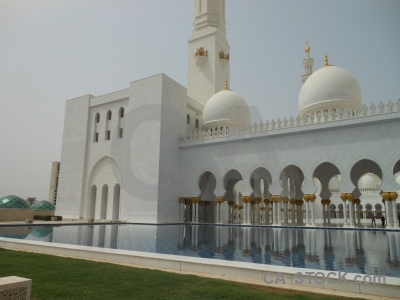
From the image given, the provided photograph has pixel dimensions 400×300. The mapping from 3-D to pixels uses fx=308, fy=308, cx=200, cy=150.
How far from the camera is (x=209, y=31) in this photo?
2320 cm

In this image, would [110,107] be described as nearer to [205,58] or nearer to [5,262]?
[205,58]

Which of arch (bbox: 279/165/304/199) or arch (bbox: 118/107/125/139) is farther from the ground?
arch (bbox: 118/107/125/139)

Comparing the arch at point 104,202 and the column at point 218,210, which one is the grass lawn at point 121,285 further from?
the arch at point 104,202

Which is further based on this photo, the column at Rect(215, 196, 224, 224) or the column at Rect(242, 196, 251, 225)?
the column at Rect(215, 196, 224, 224)

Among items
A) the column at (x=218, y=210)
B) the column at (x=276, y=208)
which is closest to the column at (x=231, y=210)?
the column at (x=218, y=210)

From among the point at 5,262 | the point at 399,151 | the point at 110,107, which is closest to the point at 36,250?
the point at 5,262

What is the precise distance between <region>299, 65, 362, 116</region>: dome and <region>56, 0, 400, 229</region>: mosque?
0.05 m

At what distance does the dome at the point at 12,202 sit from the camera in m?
18.5

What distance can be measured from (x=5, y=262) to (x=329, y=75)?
16462mm

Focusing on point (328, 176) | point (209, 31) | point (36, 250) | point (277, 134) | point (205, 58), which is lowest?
point (36, 250)

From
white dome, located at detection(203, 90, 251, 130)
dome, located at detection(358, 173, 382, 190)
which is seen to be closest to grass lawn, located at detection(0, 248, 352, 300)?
white dome, located at detection(203, 90, 251, 130)

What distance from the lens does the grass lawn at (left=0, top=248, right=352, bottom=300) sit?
311 centimetres

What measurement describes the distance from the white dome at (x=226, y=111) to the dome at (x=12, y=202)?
40.7 feet

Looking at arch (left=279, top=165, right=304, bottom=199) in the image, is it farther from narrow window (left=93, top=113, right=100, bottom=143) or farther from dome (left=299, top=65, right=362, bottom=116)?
narrow window (left=93, top=113, right=100, bottom=143)
